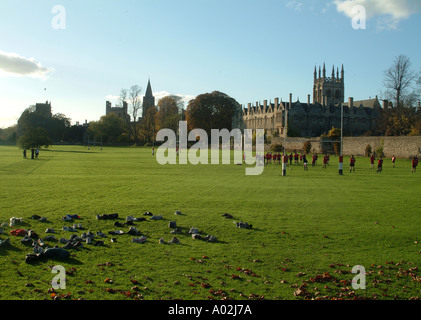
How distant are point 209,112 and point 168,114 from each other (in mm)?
19250

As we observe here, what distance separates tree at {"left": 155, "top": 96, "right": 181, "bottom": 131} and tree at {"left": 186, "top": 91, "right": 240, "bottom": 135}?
7504 millimetres

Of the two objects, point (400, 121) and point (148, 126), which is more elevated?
point (148, 126)

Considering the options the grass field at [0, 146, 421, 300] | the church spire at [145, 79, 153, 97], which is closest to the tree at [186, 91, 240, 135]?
the church spire at [145, 79, 153, 97]

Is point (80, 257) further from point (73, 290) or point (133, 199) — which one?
point (133, 199)

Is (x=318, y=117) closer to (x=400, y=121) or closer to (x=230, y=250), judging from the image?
(x=400, y=121)

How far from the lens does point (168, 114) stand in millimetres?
117312

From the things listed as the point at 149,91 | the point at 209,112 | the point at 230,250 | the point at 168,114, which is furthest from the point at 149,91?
the point at 230,250

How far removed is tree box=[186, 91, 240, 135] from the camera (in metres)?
102

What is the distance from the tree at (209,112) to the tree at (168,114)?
295 inches

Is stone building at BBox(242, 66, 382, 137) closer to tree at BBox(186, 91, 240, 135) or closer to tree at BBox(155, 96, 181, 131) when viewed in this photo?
tree at BBox(186, 91, 240, 135)

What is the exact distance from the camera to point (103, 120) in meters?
116

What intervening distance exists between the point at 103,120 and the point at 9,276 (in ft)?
374

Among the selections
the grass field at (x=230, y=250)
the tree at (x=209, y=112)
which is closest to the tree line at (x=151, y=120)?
the tree at (x=209, y=112)

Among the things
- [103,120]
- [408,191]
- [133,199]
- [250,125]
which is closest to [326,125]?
[250,125]
